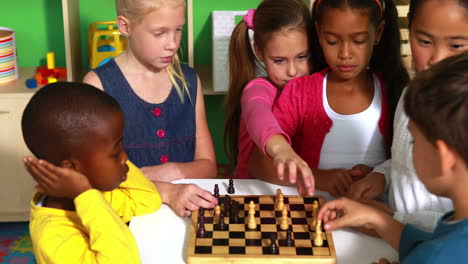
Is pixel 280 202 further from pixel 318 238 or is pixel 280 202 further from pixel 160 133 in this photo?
pixel 160 133

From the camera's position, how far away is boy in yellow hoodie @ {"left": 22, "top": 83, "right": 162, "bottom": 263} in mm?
1131

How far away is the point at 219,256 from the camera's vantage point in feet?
3.86

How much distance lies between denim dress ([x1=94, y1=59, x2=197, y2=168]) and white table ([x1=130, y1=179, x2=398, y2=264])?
0.51 metres

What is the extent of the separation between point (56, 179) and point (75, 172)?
0.04 meters

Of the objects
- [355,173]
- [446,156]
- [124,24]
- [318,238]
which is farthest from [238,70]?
[446,156]

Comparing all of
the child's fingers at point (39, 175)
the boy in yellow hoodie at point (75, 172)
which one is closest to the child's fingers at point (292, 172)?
the boy in yellow hoodie at point (75, 172)

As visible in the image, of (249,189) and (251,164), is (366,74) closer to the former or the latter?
(251,164)

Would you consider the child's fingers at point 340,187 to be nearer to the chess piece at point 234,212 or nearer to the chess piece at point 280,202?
the chess piece at point 280,202

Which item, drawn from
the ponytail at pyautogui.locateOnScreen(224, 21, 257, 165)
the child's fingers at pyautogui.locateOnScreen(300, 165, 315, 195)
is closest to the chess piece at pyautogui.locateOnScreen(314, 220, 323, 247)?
the child's fingers at pyautogui.locateOnScreen(300, 165, 315, 195)

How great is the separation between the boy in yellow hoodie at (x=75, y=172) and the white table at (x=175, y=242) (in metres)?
0.07

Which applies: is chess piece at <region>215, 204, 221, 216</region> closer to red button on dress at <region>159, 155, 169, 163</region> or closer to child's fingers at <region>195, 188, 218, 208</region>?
child's fingers at <region>195, 188, 218, 208</region>

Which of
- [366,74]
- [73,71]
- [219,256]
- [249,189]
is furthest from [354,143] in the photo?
[73,71]

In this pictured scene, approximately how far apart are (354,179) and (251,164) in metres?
0.33

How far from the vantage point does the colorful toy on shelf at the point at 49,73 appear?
111 inches
